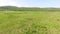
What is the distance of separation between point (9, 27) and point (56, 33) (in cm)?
872

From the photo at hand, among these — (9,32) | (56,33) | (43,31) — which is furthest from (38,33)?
(9,32)

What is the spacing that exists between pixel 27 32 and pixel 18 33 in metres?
1.48

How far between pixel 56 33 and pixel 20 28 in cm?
641

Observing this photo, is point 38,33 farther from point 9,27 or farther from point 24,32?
point 9,27

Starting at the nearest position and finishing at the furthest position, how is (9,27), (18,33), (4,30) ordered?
(18,33) → (4,30) → (9,27)

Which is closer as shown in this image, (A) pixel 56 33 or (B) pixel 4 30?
(A) pixel 56 33

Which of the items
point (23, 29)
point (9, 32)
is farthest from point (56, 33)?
point (9, 32)

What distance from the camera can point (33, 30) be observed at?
2509 centimetres

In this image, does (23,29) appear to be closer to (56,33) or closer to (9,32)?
(9,32)

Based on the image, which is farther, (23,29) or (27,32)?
(23,29)

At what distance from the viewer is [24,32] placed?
79.7 feet

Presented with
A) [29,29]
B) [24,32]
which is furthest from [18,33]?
[29,29]

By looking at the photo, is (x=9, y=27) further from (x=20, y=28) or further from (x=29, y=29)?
(x=29, y=29)

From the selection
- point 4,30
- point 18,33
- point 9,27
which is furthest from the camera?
point 9,27
